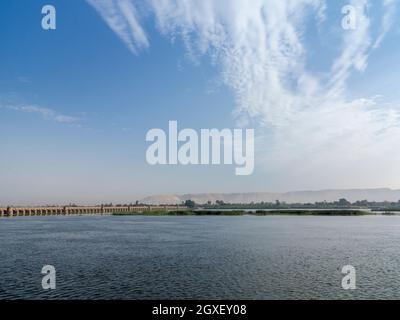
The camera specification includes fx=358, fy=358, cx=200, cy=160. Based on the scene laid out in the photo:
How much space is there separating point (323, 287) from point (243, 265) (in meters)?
12.1

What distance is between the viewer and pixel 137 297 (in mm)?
30812

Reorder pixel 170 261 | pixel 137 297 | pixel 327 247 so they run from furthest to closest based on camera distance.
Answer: pixel 327 247 < pixel 170 261 < pixel 137 297

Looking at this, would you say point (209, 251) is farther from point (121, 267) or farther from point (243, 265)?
point (121, 267)

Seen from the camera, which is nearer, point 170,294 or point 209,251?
point 170,294

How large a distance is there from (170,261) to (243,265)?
976 cm
